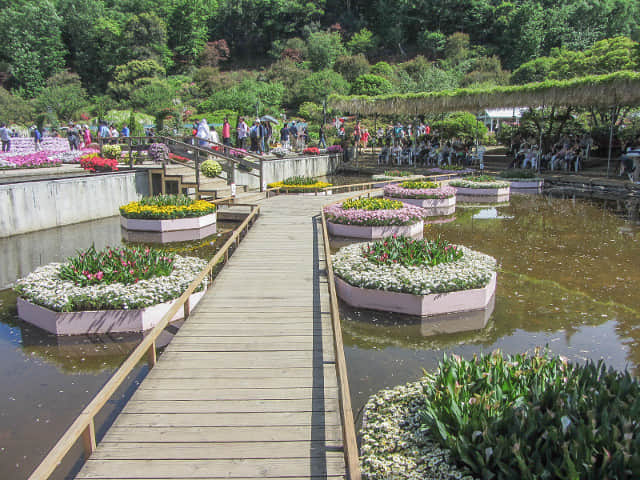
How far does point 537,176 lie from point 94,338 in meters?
21.6

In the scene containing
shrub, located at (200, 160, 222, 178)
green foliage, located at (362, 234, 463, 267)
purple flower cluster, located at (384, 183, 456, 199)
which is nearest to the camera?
green foliage, located at (362, 234, 463, 267)

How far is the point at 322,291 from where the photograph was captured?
319 inches

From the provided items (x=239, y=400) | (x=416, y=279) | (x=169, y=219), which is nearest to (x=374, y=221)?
(x=416, y=279)

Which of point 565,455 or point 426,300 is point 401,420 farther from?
point 426,300

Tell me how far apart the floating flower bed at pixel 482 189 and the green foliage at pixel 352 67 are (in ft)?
128

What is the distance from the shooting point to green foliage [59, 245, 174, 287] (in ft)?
25.6

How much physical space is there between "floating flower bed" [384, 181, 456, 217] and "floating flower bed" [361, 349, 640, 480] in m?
12.6

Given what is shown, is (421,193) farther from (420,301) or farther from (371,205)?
(420,301)

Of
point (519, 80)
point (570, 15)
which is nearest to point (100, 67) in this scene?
point (519, 80)

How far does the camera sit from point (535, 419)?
3768 millimetres

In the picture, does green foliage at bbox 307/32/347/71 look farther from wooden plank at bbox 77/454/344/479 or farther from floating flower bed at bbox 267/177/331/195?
wooden plank at bbox 77/454/344/479

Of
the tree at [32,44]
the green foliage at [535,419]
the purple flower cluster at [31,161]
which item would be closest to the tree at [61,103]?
the tree at [32,44]

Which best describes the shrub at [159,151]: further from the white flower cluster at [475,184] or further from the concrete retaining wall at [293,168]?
the white flower cluster at [475,184]

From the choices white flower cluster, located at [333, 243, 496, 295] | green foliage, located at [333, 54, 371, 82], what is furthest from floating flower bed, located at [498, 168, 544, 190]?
green foliage, located at [333, 54, 371, 82]
